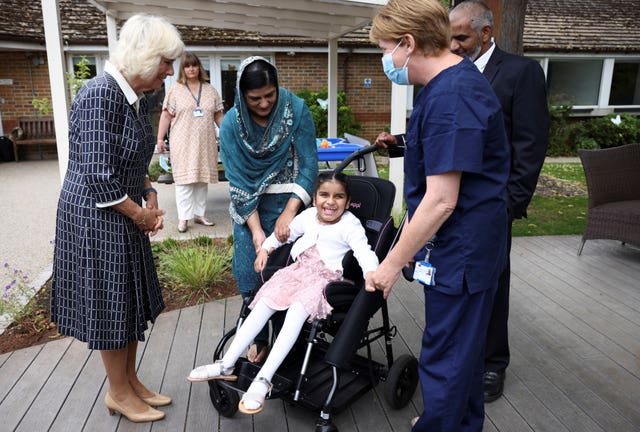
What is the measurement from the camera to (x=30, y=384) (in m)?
2.96

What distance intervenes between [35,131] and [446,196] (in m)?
13.8

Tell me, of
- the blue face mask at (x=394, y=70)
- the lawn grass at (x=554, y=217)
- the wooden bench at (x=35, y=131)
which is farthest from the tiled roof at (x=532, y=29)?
the blue face mask at (x=394, y=70)

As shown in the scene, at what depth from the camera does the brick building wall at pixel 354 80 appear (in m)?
13.8

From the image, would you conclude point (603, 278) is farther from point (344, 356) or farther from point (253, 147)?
point (253, 147)

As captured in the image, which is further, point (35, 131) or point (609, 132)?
point (609, 132)

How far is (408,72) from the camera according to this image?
1.88 meters

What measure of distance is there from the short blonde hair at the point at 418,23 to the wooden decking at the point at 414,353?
1849 millimetres

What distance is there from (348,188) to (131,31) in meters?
1.29

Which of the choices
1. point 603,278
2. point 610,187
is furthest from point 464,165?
point 610,187

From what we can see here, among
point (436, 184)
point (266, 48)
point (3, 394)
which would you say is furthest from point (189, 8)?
point (266, 48)

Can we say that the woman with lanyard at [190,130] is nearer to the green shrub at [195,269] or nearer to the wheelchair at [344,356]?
the green shrub at [195,269]

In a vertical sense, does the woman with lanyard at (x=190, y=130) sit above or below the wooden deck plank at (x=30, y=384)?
above

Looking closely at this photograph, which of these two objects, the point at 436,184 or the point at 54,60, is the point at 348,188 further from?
the point at 54,60

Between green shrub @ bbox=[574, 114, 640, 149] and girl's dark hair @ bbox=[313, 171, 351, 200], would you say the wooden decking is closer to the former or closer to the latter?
girl's dark hair @ bbox=[313, 171, 351, 200]
